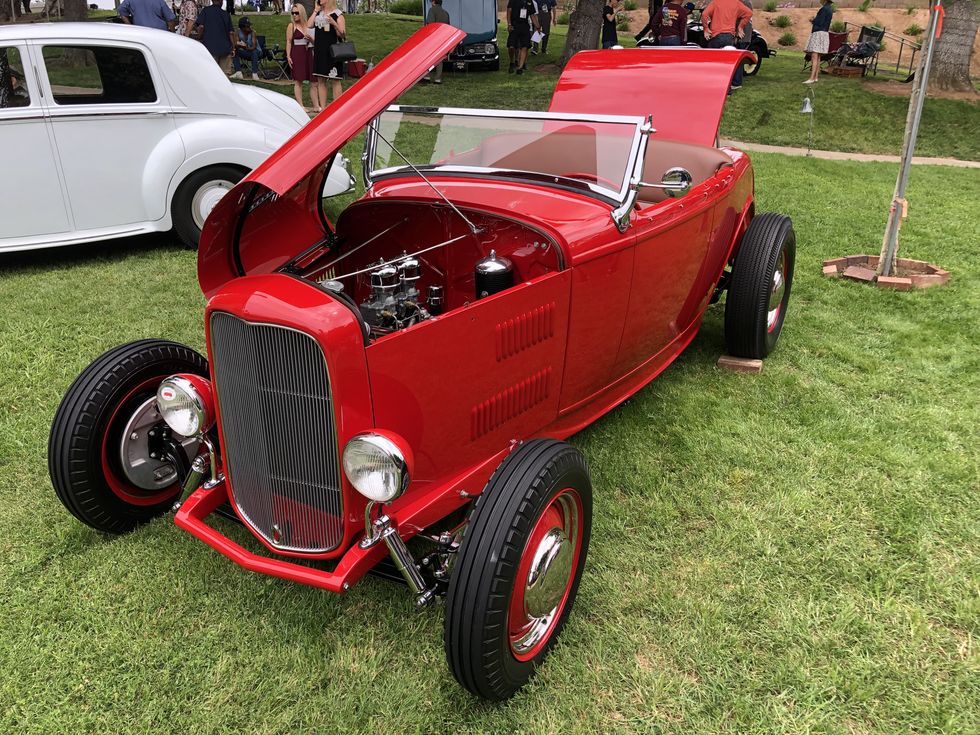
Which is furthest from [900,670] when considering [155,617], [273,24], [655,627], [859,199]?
[273,24]

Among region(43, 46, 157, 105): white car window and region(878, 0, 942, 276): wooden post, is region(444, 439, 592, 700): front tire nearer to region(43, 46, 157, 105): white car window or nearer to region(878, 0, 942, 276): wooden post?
region(878, 0, 942, 276): wooden post

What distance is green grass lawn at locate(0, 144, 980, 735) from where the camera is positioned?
2137 mm

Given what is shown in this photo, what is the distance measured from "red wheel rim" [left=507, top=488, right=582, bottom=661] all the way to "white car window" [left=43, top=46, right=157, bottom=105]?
207 inches

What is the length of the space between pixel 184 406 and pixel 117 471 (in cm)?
56

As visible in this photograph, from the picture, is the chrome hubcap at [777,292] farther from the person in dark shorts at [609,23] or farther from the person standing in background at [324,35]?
the person in dark shorts at [609,23]

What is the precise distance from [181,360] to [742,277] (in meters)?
2.97

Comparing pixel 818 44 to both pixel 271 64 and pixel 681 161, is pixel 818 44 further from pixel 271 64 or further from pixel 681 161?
pixel 681 161

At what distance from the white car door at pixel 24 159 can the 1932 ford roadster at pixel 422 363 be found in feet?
11.1

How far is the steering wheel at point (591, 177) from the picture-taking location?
10.4 feet

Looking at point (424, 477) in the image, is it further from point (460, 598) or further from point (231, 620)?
point (231, 620)

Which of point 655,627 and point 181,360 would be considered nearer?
point 655,627

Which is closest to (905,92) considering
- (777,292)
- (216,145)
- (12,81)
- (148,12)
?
(777,292)

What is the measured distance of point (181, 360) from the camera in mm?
2859

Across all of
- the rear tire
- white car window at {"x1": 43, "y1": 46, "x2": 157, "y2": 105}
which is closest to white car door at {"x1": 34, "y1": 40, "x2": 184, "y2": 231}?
white car window at {"x1": 43, "y1": 46, "x2": 157, "y2": 105}
